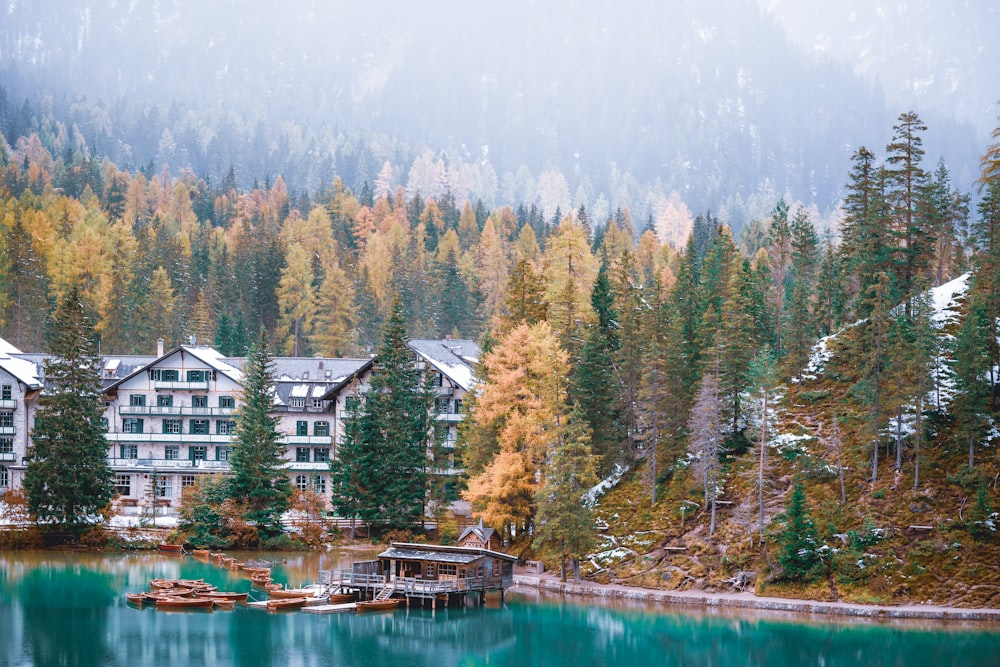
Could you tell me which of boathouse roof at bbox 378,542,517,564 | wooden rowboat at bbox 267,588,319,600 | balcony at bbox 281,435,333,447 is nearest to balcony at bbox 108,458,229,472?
balcony at bbox 281,435,333,447

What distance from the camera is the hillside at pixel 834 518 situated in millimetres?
62625

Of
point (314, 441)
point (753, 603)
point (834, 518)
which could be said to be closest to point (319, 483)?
point (314, 441)

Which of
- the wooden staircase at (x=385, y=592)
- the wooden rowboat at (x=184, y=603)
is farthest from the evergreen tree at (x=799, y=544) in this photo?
the wooden rowboat at (x=184, y=603)

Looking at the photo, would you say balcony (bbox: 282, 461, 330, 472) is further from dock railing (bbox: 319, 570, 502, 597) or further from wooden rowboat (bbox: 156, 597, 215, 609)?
→ wooden rowboat (bbox: 156, 597, 215, 609)

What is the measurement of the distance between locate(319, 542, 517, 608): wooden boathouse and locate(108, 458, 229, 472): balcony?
25769mm

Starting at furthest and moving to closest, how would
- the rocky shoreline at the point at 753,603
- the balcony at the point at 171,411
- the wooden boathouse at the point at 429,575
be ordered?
the balcony at the point at 171,411
the wooden boathouse at the point at 429,575
the rocky shoreline at the point at 753,603

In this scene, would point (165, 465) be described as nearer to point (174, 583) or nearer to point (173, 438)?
point (173, 438)

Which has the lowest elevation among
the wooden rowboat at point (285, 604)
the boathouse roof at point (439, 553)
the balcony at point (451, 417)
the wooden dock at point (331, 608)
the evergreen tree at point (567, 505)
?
the wooden dock at point (331, 608)

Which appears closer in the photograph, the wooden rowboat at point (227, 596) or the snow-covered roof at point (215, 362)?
the wooden rowboat at point (227, 596)

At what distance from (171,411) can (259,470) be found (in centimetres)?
1472

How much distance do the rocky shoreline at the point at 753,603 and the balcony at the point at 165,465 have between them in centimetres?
2961

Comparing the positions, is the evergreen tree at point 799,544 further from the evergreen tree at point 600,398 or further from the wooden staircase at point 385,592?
the wooden staircase at point 385,592

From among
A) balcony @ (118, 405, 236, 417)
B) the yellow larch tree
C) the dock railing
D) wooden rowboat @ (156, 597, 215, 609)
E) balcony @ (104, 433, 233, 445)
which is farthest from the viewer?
balcony @ (118, 405, 236, 417)

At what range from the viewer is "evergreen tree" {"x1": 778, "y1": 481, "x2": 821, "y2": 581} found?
63.8 m
